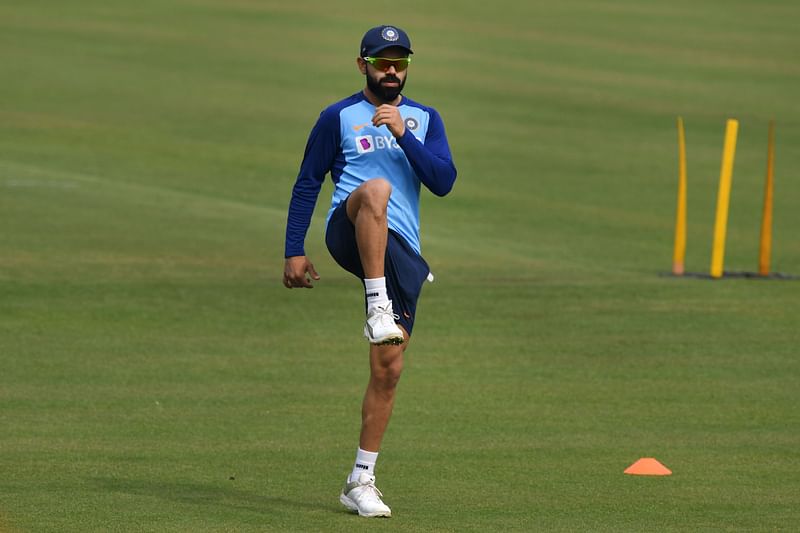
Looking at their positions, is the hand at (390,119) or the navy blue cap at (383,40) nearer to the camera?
the hand at (390,119)

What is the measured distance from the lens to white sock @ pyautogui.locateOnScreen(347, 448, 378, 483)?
8500 millimetres

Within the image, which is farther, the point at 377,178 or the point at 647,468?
the point at 647,468

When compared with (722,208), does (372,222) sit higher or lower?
lower

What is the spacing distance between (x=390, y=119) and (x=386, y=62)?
415mm

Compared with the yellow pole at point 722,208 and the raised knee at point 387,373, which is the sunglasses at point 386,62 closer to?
the raised knee at point 387,373

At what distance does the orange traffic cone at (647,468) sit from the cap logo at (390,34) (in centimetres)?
295

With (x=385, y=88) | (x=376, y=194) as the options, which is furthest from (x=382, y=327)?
(x=385, y=88)

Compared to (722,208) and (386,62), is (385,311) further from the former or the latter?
(722,208)

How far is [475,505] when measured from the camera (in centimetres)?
875

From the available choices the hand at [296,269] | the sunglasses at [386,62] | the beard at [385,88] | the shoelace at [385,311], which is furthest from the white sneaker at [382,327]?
the sunglasses at [386,62]

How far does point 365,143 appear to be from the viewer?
8.58 metres

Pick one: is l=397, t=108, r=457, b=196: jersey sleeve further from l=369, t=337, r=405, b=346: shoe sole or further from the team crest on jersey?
l=369, t=337, r=405, b=346: shoe sole

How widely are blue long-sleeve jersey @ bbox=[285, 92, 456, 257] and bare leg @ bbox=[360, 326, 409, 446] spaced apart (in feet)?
1.93

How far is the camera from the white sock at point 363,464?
8.50m
